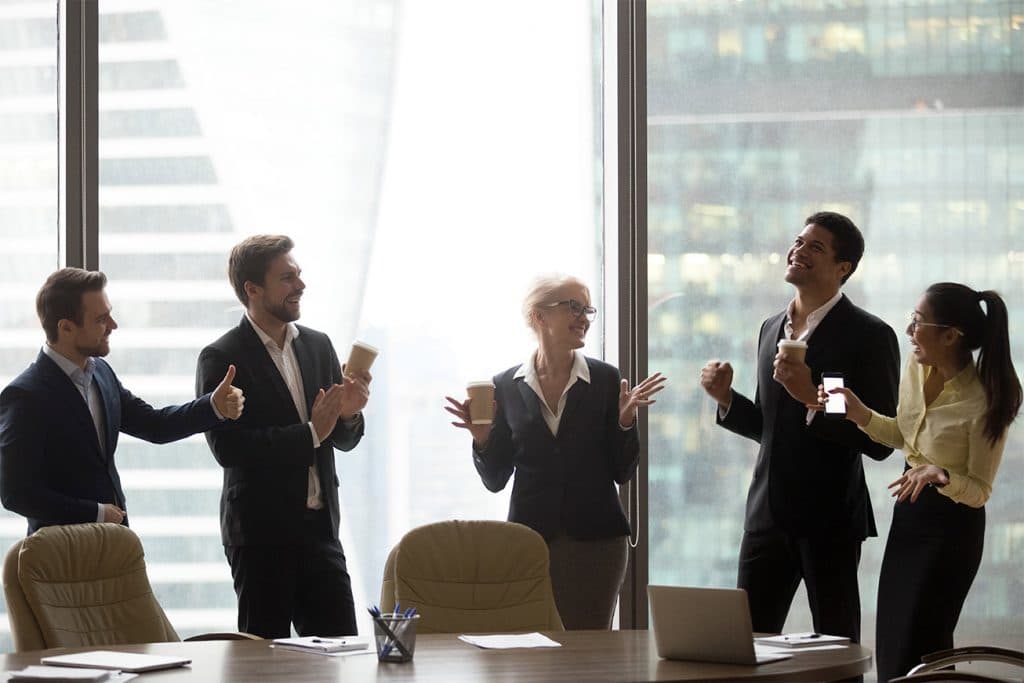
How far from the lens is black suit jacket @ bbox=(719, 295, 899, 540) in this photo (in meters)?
4.12

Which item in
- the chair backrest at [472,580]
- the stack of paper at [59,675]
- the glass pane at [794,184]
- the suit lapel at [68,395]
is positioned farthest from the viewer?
the glass pane at [794,184]

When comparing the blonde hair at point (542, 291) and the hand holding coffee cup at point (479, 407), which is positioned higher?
the blonde hair at point (542, 291)

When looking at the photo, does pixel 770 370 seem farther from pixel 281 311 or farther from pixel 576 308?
pixel 281 311

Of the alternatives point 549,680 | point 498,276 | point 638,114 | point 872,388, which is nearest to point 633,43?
point 638,114

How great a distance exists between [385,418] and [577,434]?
3.73ft

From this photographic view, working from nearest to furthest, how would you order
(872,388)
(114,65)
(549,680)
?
(549,680), (872,388), (114,65)

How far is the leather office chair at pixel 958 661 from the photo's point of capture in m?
3.06

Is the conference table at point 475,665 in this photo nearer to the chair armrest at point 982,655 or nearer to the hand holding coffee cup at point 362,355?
the chair armrest at point 982,655

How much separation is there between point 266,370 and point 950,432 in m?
2.25

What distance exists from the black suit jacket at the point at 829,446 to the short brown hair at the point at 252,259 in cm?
180

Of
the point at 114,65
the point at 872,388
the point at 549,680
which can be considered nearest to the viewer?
the point at 549,680

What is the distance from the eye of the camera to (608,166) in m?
5.23

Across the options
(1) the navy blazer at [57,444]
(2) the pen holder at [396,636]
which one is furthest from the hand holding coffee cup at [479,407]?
(2) the pen holder at [396,636]

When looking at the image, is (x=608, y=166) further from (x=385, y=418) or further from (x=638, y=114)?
(x=385, y=418)
